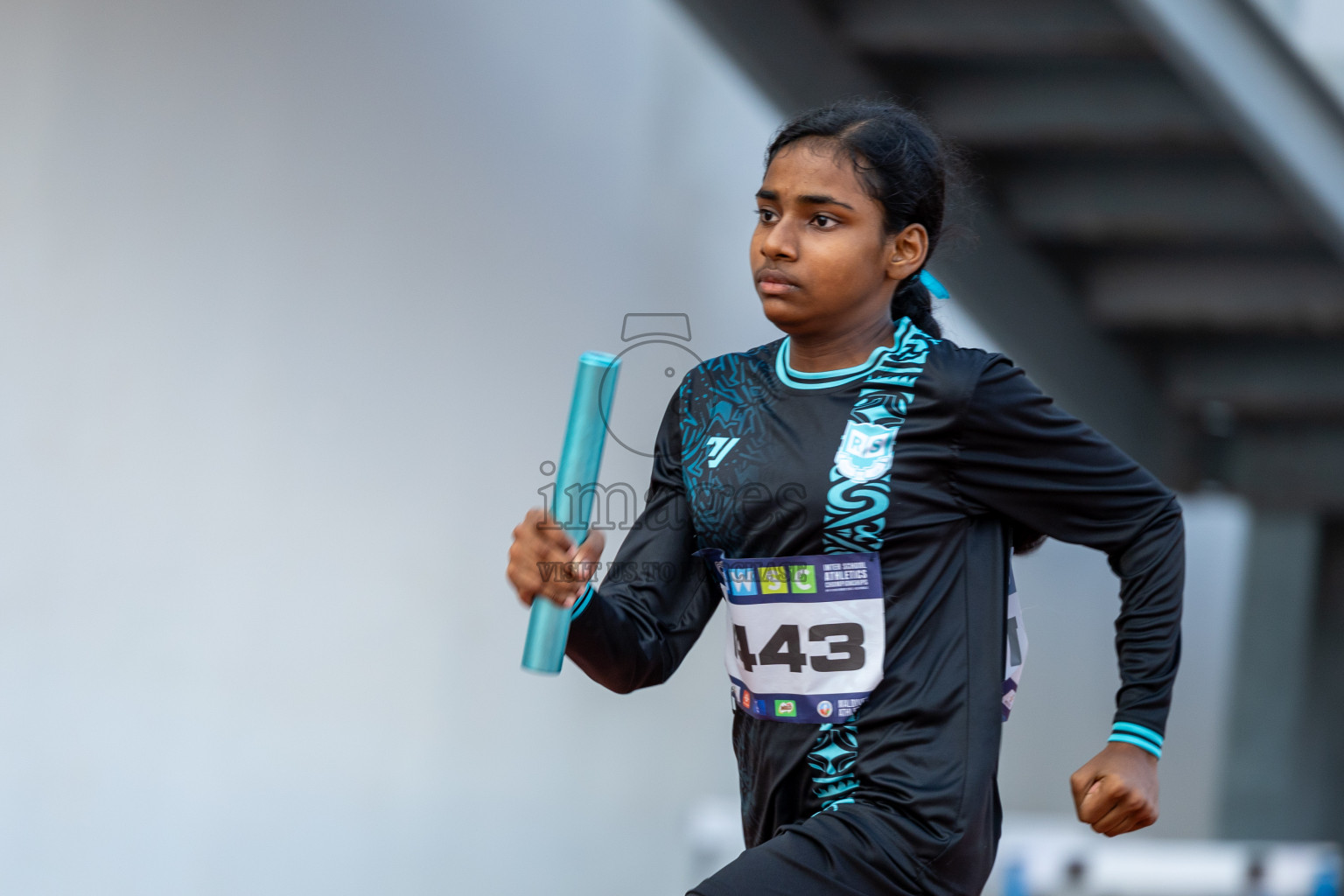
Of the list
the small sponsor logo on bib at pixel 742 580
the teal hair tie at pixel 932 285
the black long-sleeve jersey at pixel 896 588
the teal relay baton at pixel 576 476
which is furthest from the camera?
the teal hair tie at pixel 932 285

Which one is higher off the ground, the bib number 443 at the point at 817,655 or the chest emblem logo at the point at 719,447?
the chest emblem logo at the point at 719,447

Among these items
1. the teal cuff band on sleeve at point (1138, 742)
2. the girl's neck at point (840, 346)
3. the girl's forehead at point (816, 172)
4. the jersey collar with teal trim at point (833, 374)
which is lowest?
the teal cuff band on sleeve at point (1138, 742)

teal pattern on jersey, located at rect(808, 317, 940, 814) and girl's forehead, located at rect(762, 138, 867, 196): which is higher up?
girl's forehead, located at rect(762, 138, 867, 196)

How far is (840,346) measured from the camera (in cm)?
190

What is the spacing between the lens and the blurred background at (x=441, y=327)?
121 inches

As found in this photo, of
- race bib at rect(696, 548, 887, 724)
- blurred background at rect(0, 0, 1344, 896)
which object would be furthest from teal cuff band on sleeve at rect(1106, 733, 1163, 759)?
blurred background at rect(0, 0, 1344, 896)

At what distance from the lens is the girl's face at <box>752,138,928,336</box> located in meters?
1.85

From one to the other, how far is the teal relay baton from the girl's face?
342mm

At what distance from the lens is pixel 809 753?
1.77 meters

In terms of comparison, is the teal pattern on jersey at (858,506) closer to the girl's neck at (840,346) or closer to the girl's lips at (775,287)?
the girl's neck at (840,346)

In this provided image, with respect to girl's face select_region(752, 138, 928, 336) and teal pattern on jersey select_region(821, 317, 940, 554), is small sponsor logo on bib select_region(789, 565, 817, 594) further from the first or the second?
girl's face select_region(752, 138, 928, 336)

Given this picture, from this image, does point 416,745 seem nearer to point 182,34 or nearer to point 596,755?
point 596,755

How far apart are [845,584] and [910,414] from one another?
220 millimetres

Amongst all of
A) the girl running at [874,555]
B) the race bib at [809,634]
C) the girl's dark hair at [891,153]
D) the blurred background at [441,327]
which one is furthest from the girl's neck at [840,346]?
the blurred background at [441,327]
